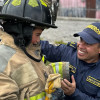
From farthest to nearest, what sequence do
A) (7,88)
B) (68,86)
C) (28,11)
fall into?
(68,86), (28,11), (7,88)

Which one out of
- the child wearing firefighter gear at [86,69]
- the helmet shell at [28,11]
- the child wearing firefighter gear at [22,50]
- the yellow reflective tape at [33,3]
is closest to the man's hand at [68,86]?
the child wearing firefighter gear at [86,69]

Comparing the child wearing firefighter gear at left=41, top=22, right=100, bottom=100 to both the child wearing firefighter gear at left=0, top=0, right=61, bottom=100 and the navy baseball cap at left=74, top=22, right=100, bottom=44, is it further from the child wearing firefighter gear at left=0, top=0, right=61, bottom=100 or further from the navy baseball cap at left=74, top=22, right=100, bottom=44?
the child wearing firefighter gear at left=0, top=0, right=61, bottom=100

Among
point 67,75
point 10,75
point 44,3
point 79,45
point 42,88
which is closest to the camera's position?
point 10,75

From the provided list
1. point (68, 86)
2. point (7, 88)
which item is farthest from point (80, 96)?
point (7, 88)

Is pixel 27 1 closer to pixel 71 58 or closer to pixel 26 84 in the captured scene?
pixel 26 84

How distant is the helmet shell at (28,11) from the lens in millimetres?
1820

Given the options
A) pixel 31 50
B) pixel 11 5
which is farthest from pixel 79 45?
pixel 11 5

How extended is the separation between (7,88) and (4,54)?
0.28m

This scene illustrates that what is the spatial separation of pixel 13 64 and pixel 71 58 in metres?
1.12

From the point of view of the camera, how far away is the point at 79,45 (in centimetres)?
243

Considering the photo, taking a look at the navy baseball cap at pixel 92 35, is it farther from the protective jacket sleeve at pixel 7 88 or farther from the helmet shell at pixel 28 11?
the protective jacket sleeve at pixel 7 88

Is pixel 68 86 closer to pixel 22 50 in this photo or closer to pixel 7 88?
pixel 22 50

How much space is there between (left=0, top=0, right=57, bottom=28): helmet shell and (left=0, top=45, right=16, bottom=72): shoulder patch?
28cm

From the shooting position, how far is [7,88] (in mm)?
1467
